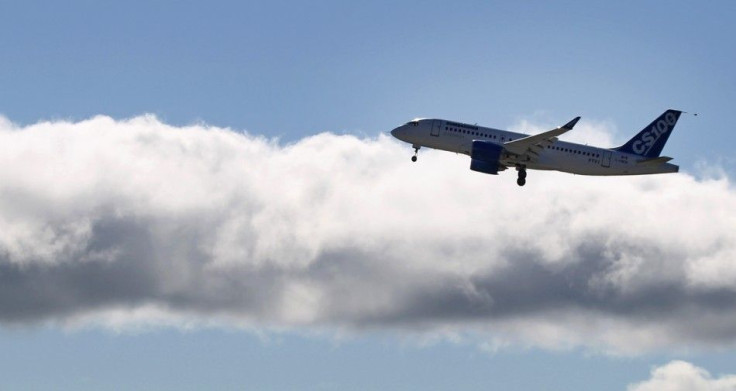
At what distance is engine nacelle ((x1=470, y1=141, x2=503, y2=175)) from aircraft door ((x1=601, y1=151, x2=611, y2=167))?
14.6 metres

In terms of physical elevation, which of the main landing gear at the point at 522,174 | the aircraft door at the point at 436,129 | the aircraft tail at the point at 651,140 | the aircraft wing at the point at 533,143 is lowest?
the main landing gear at the point at 522,174

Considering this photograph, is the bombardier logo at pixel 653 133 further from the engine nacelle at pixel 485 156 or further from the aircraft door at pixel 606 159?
the engine nacelle at pixel 485 156

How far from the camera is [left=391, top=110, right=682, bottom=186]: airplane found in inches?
6378

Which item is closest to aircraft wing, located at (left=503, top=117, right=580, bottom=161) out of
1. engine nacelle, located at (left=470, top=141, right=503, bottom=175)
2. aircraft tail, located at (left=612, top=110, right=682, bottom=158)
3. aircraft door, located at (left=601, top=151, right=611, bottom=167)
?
engine nacelle, located at (left=470, top=141, right=503, bottom=175)

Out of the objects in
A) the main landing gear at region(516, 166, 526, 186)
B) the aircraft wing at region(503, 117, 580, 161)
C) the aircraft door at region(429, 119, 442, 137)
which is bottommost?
the main landing gear at region(516, 166, 526, 186)

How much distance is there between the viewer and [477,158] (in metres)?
162

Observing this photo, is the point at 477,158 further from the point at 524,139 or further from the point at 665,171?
the point at 665,171

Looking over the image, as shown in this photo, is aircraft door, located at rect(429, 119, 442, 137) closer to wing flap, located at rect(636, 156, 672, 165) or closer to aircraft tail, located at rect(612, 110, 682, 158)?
aircraft tail, located at rect(612, 110, 682, 158)

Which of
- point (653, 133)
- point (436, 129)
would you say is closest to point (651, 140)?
point (653, 133)

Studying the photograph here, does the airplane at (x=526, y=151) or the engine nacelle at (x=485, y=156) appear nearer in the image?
the engine nacelle at (x=485, y=156)

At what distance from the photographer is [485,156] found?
161500 millimetres

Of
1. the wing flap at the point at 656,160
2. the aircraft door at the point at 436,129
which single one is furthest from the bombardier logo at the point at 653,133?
the aircraft door at the point at 436,129

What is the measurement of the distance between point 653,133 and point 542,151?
17560 millimetres

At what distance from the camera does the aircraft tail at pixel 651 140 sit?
171500 millimetres
